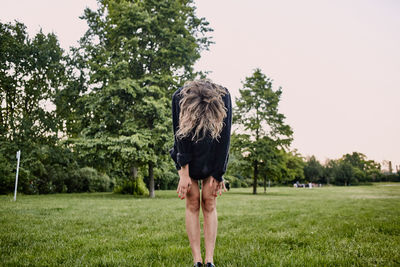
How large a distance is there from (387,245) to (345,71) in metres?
21.6

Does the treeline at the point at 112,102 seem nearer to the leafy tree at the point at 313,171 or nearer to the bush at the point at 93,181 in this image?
the bush at the point at 93,181

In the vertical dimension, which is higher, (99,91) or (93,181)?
(99,91)

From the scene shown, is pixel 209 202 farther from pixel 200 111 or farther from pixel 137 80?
pixel 137 80

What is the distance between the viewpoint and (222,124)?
2.36 meters

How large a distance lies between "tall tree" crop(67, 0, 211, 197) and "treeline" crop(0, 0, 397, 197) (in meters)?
0.07

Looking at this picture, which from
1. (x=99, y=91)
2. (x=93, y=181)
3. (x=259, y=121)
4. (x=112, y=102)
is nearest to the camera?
(x=112, y=102)

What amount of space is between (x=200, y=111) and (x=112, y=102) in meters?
13.6

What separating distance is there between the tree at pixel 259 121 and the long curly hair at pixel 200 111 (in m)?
19.9

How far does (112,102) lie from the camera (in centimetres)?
1465

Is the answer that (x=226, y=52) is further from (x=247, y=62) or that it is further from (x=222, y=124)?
(x=222, y=124)

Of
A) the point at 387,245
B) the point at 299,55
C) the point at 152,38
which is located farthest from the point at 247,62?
the point at 387,245

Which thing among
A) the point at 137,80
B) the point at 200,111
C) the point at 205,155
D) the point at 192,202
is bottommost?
the point at 192,202

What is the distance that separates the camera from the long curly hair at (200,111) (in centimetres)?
224

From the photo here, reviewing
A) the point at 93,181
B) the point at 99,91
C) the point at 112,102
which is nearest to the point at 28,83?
the point at 99,91
